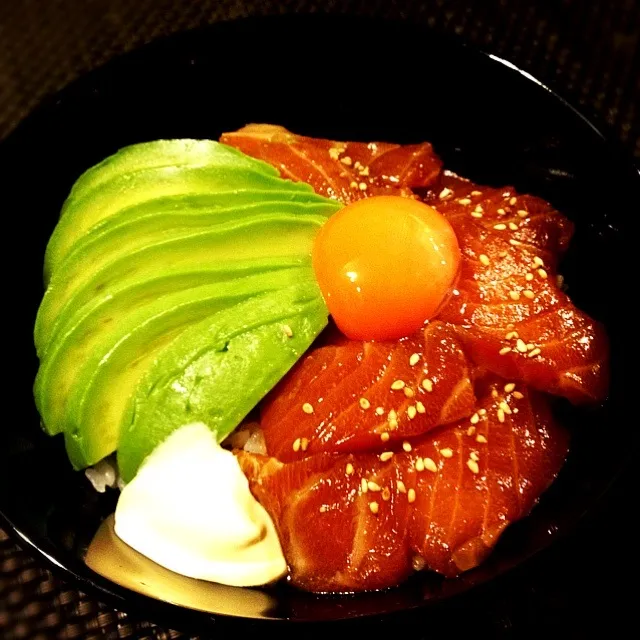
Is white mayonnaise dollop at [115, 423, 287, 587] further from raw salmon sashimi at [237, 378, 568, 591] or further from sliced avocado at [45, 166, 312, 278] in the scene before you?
sliced avocado at [45, 166, 312, 278]

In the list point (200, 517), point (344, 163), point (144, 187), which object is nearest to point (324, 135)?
Result: point (344, 163)

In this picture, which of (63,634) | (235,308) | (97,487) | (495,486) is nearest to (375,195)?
(235,308)

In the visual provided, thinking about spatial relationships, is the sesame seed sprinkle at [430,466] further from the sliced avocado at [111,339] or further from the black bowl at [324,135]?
the sliced avocado at [111,339]

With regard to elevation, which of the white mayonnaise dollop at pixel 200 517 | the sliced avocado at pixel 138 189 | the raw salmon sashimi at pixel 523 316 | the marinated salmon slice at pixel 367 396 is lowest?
the white mayonnaise dollop at pixel 200 517

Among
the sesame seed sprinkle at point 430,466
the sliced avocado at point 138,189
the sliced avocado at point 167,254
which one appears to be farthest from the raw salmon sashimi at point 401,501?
the sliced avocado at point 138,189

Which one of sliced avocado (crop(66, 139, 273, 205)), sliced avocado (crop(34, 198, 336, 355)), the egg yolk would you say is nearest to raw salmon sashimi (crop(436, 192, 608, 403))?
the egg yolk

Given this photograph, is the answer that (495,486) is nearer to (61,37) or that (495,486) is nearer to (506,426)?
(506,426)
